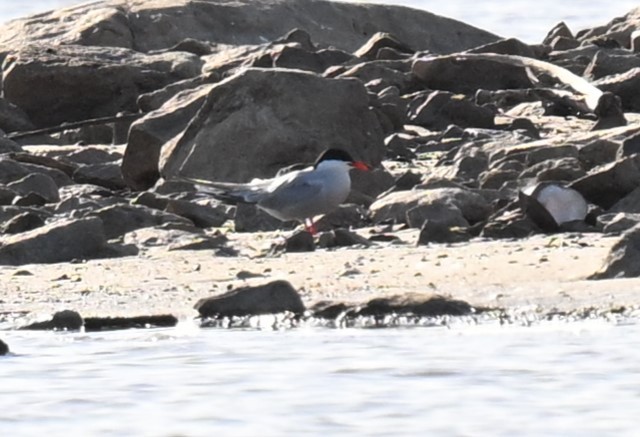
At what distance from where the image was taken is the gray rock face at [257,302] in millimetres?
8234

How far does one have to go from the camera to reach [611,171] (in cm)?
1065

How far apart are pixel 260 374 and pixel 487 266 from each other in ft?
7.35

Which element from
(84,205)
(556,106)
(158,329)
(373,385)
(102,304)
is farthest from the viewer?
(556,106)

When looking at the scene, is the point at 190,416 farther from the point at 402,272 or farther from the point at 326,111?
the point at 326,111

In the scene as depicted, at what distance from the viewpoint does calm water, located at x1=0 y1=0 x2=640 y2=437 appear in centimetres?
612

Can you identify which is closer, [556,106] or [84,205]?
[84,205]

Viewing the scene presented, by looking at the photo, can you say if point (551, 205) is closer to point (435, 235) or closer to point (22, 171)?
point (435, 235)

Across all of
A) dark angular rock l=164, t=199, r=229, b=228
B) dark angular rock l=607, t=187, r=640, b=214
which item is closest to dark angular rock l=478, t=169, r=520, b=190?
dark angular rock l=607, t=187, r=640, b=214

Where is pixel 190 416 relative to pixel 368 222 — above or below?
below

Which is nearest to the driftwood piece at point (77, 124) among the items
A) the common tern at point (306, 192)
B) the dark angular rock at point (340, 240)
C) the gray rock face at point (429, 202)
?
the common tern at point (306, 192)

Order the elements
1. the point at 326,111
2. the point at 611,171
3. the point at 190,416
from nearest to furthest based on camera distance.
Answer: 1. the point at 190,416
2. the point at 611,171
3. the point at 326,111

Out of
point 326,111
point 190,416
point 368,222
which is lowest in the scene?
point 190,416

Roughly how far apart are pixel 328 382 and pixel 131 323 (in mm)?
1638

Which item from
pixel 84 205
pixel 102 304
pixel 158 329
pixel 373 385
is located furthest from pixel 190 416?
pixel 84 205
